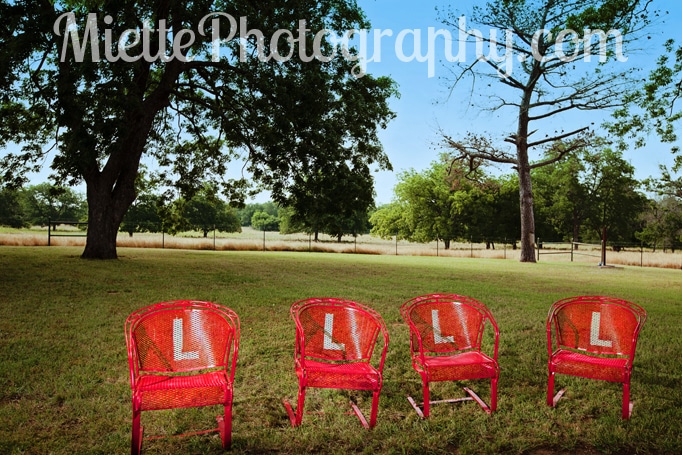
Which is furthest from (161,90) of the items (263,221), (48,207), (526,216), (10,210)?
(263,221)

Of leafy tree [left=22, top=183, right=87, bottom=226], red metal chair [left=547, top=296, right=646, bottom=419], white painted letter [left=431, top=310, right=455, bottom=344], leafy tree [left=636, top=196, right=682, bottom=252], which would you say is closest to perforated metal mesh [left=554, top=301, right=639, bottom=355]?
red metal chair [left=547, top=296, right=646, bottom=419]

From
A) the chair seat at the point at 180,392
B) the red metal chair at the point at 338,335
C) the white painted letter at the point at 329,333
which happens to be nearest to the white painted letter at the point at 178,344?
the chair seat at the point at 180,392

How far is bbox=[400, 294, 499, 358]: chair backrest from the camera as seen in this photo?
4.56 meters

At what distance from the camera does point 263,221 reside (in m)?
109

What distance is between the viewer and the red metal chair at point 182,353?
11.4 ft

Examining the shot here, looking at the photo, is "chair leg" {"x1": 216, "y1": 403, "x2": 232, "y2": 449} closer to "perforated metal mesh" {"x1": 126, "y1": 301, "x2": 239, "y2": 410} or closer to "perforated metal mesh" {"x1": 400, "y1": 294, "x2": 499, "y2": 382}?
"perforated metal mesh" {"x1": 126, "y1": 301, "x2": 239, "y2": 410}

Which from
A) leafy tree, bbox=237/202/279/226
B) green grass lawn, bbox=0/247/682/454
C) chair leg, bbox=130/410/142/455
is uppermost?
leafy tree, bbox=237/202/279/226

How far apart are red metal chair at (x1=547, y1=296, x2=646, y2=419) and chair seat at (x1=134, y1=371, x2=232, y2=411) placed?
2.89m

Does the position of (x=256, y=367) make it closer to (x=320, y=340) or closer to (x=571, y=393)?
(x=320, y=340)

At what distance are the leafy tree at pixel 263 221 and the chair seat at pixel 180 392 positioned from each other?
102919 millimetres

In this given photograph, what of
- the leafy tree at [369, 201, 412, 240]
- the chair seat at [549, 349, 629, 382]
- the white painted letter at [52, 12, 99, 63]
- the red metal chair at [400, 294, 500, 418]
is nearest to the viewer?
the chair seat at [549, 349, 629, 382]

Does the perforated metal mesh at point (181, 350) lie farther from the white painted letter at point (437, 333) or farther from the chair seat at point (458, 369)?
the white painted letter at point (437, 333)

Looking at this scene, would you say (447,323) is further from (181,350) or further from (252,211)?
(252,211)

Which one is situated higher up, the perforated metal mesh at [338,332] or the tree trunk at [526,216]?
the tree trunk at [526,216]
